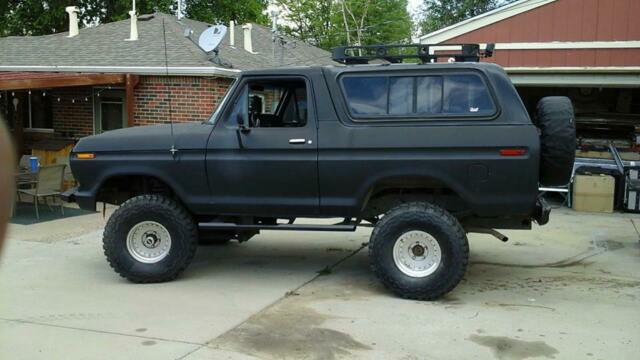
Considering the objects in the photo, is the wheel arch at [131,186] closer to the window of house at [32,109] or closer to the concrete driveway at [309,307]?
the concrete driveway at [309,307]

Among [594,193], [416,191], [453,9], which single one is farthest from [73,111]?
[453,9]

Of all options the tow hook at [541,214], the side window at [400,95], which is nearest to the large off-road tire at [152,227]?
the side window at [400,95]

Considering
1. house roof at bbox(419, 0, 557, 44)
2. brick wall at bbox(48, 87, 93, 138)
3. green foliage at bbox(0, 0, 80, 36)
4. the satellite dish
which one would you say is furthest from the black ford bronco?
green foliage at bbox(0, 0, 80, 36)

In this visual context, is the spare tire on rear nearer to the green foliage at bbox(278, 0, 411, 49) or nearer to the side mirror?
the side mirror

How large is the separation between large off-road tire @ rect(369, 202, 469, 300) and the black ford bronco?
1 centimetres

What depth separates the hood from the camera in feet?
21.6

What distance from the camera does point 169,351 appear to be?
4.75 metres

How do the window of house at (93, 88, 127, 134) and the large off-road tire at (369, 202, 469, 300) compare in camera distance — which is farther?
the window of house at (93, 88, 127, 134)

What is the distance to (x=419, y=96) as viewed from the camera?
20.9ft

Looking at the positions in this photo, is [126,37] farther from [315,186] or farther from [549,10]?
[315,186]

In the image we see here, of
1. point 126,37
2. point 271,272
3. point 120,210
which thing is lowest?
point 271,272

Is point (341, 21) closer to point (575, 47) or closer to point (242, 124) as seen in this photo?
point (575, 47)

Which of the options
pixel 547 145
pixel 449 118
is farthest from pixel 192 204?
pixel 547 145

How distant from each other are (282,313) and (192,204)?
1.62 metres
